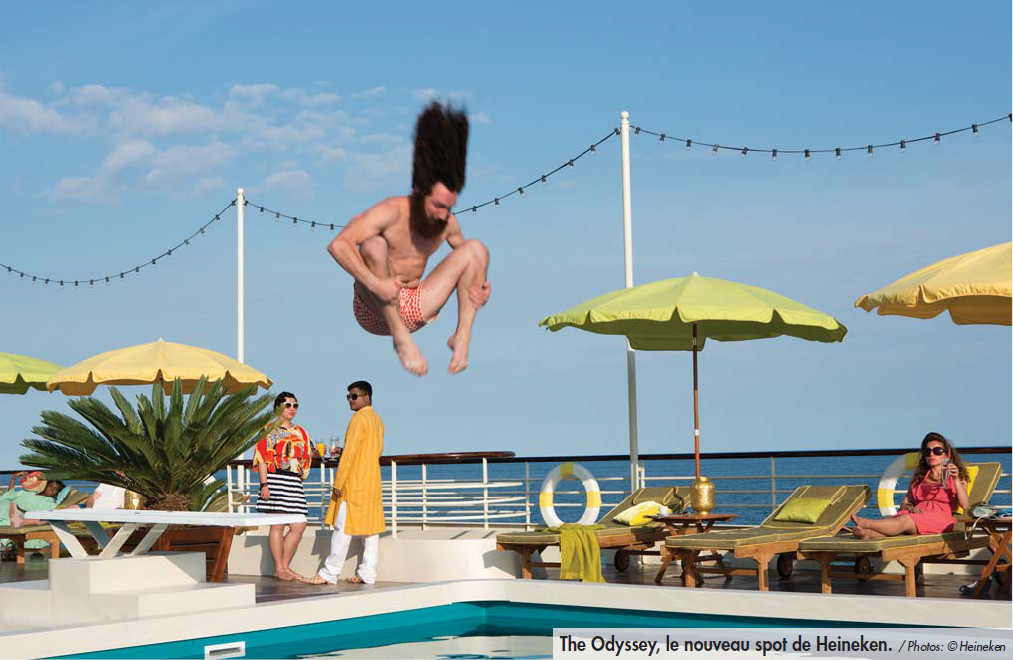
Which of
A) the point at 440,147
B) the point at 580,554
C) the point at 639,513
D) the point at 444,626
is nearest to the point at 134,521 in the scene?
the point at 444,626

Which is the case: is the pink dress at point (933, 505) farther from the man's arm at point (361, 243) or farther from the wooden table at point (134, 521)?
the man's arm at point (361, 243)

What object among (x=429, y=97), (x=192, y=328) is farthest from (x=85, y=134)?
(x=429, y=97)

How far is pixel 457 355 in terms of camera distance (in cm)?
609

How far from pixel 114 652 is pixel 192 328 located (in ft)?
21.7

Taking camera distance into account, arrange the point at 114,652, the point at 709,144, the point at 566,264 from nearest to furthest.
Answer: the point at 114,652 < the point at 566,264 < the point at 709,144

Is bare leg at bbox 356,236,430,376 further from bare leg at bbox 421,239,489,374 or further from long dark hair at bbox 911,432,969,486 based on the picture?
long dark hair at bbox 911,432,969,486

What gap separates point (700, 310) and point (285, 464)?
10.5 feet

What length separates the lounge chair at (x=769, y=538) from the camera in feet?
26.7

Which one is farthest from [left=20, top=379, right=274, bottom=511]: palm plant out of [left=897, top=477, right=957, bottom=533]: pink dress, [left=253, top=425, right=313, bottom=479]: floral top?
[left=897, top=477, right=957, bottom=533]: pink dress

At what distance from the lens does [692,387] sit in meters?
10.4

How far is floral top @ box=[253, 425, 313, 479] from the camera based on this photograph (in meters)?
9.21

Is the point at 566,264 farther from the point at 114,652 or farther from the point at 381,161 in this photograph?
the point at 114,652

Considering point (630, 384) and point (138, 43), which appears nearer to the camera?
point (138, 43)

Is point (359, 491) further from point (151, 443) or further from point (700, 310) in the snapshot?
point (700, 310)
